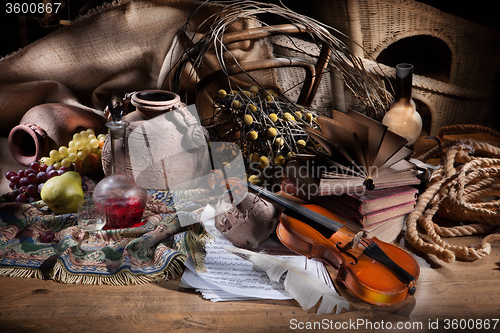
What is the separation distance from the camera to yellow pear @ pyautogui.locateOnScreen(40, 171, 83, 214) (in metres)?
A: 1.37

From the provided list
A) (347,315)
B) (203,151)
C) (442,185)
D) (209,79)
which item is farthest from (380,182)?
(209,79)

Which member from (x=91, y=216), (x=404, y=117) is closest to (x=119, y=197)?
(x=91, y=216)

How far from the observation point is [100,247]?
3.70 feet

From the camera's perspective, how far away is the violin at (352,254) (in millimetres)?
875

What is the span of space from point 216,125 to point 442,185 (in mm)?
930

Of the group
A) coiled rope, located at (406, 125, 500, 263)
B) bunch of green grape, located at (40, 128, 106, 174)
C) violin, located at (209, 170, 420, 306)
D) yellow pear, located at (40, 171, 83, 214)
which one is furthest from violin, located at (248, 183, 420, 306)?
bunch of green grape, located at (40, 128, 106, 174)

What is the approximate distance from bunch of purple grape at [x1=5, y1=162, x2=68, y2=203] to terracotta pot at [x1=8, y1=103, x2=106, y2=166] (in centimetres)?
17

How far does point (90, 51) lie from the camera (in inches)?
77.2

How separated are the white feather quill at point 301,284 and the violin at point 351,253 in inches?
2.1

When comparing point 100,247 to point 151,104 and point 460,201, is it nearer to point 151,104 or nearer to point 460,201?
point 151,104

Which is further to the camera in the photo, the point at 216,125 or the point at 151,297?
the point at 216,125

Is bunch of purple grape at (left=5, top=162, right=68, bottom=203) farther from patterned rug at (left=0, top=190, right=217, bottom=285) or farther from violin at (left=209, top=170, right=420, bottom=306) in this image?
violin at (left=209, top=170, right=420, bottom=306)

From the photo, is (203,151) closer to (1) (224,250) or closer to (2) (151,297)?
(1) (224,250)

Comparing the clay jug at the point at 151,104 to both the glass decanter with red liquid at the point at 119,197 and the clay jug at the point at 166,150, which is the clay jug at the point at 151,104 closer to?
the clay jug at the point at 166,150
